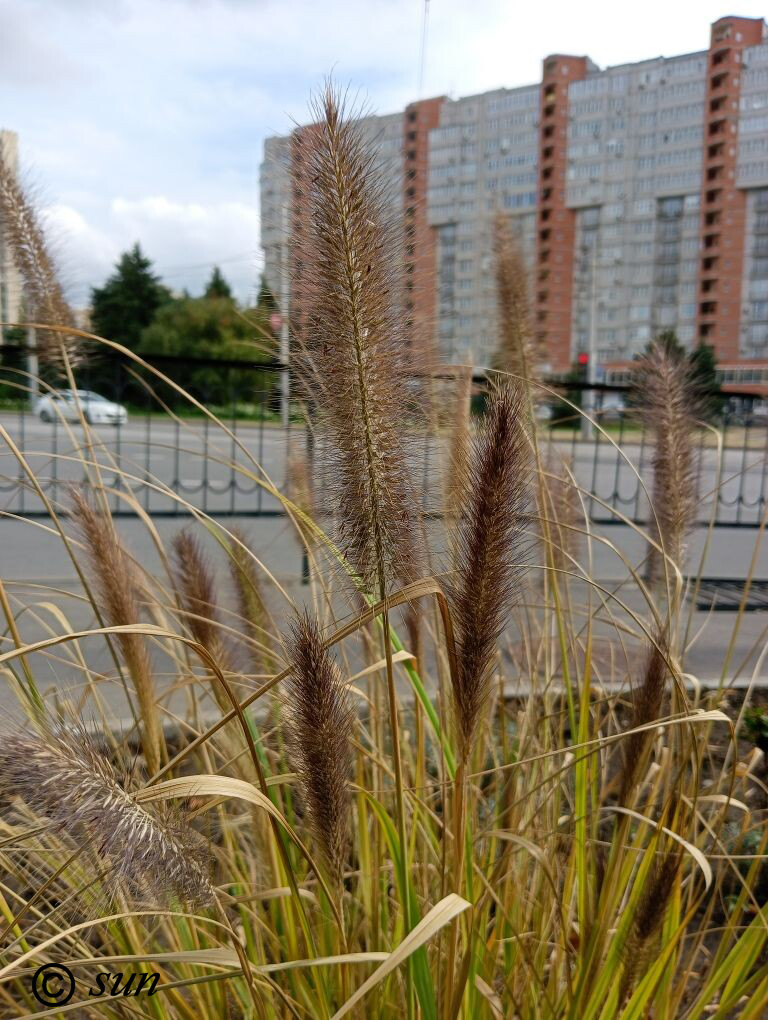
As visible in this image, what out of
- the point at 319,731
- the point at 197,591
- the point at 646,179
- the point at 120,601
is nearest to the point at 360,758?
the point at 197,591

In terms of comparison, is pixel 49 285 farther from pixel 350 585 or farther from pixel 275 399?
pixel 350 585

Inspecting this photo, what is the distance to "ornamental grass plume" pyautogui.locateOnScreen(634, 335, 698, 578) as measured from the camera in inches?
46.4

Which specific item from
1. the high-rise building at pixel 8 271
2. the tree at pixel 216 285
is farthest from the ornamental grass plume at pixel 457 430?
the tree at pixel 216 285

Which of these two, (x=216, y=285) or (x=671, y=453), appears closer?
(x=671, y=453)

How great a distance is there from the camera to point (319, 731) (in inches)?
24.5

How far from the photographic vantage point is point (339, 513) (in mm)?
643

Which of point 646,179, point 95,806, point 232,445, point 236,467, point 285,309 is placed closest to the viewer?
point 95,806

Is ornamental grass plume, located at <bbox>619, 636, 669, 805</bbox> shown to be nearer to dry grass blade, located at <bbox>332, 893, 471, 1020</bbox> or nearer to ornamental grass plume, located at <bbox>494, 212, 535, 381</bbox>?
dry grass blade, located at <bbox>332, 893, 471, 1020</bbox>

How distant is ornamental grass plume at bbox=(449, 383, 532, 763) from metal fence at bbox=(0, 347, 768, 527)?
0.26 feet

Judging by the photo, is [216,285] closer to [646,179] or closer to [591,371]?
[591,371]

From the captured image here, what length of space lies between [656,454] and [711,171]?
62747 millimetres

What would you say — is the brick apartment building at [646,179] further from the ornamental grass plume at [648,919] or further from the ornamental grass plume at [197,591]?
the ornamental grass plume at [648,919]

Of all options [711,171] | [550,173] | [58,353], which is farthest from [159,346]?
[711,171]

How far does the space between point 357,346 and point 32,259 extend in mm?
839
